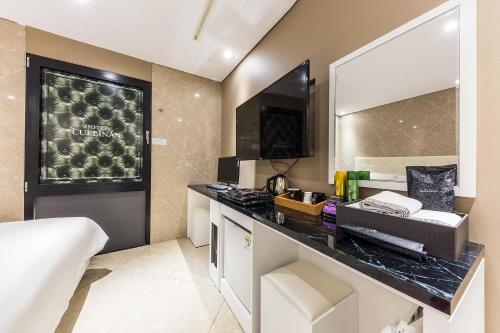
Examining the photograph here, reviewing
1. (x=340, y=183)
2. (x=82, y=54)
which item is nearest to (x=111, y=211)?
(x=82, y=54)

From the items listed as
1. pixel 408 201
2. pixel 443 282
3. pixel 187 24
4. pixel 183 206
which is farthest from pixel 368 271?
pixel 183 206

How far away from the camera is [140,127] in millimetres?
2637

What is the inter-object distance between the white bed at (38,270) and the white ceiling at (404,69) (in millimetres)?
1805

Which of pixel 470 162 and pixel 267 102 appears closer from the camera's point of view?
pixel 470 162

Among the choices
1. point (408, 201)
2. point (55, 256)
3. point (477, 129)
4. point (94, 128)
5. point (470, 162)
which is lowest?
point (55, 256)

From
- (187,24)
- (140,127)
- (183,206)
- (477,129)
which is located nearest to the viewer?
(477,129)

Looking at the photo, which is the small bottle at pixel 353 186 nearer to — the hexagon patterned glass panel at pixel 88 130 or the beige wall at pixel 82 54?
the hexagon patterned glass panel at pixel 88 130

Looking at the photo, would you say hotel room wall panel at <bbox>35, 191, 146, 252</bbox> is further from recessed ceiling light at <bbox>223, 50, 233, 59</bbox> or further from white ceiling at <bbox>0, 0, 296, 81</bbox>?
recessed ceiling light at <bbox>223, 50, 233, 59</bbox>

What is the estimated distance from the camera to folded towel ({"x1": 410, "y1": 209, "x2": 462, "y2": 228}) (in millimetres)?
638

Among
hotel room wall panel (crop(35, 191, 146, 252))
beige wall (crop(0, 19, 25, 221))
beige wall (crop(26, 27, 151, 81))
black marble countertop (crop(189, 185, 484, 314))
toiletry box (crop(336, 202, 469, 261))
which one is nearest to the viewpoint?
black marble countertop (crop(189, 185, 484, 314))

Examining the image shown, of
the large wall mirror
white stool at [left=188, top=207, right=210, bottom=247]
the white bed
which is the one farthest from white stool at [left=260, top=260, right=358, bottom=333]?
white stool at [left=188, top=207, right=210, bottom=247]

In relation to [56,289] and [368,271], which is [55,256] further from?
[368,271]

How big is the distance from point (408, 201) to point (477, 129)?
394mm

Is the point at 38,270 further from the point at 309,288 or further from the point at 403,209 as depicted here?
the point at 403,209
